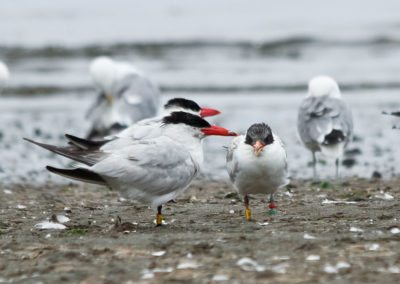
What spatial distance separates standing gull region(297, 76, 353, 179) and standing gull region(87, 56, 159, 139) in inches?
109

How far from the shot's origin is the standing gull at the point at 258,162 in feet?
24.0

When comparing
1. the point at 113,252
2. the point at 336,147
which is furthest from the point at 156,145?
the point at 336,147

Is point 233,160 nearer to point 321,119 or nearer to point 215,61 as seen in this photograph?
point 321,119

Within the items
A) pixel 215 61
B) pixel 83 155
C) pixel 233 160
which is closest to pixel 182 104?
pixel 233 160

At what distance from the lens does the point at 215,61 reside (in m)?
22.1

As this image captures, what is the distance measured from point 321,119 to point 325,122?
0.09 meters

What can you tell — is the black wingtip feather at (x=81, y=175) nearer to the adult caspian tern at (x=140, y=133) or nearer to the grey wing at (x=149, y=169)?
the grey wing at (x=149, y=169)

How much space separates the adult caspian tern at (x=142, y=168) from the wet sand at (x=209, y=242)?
0.26 m

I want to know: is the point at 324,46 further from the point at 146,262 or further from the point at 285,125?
the point at 146,262

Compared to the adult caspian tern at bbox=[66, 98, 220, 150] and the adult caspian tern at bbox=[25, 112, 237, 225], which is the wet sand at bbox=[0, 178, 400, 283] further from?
the adult caspian tern at bbox=[66, 98, 220, 150]

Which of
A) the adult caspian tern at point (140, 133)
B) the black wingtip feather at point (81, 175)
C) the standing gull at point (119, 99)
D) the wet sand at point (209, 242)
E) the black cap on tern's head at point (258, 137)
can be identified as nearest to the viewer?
the wet sand at point (209, 242)

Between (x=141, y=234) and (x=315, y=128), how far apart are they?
16.5 ft

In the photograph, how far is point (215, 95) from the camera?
1788cm

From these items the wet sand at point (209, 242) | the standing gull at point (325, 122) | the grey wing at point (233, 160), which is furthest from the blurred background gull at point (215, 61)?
the grey wing at point (233, 160)
